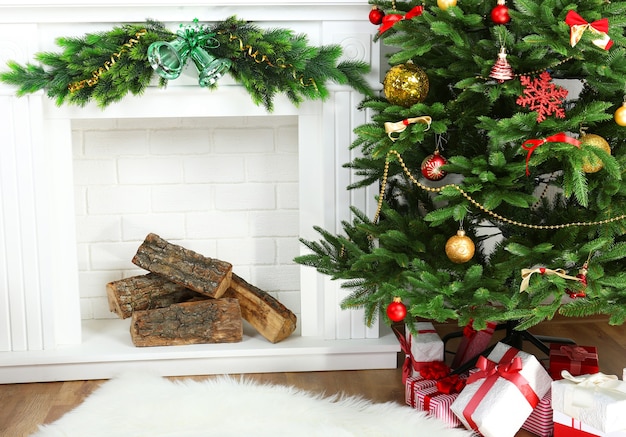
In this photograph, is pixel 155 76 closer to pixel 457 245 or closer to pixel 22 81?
pixel 22 81

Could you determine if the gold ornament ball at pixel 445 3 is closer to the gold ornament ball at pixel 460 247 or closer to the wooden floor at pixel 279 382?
the gold ornament ball at pixel 460 247

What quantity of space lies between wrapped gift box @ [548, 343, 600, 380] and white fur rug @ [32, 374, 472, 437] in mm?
348

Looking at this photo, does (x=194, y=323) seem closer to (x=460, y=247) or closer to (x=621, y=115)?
(x=460, y=247)

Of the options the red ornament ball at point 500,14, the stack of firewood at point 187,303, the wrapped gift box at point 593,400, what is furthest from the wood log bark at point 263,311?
the red ornament ball at point 500,14

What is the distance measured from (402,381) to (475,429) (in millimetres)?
395

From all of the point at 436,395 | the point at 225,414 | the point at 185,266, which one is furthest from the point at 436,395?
the point at 185,266

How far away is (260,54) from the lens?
2.39 m

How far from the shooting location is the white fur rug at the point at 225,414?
2143mm

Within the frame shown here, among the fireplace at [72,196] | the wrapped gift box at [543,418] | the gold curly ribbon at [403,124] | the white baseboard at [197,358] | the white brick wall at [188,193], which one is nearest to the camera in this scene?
the gold curly ribbon at [403,124]

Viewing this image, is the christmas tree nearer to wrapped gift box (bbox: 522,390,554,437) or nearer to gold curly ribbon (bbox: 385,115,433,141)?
gold curly ribbon (bbox: 385,115,433,141)

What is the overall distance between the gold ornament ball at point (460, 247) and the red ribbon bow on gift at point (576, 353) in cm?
49

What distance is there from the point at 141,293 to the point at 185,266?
0.17 meters

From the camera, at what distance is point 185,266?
107 inches

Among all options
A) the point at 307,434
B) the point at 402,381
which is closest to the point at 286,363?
the point at 402,381
